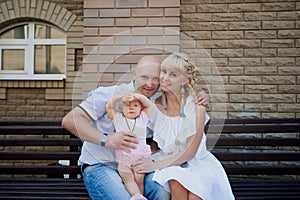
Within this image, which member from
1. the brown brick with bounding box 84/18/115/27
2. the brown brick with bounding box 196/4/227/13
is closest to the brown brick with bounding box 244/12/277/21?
the brown brick with bounding box 196/4/227/13

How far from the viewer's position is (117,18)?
391 centimetres

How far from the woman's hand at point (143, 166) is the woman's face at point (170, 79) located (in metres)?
0.33

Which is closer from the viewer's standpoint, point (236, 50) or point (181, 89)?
point (181, 89)

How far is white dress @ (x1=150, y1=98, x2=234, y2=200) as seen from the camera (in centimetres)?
192

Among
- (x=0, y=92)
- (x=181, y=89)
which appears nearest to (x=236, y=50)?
(x=181, y=89)

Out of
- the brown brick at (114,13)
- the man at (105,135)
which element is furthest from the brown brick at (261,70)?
the man at (105,135)

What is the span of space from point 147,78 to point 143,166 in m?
0.39

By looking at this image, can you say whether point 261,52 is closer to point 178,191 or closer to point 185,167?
point 185,167

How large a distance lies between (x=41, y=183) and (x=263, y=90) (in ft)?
7.00

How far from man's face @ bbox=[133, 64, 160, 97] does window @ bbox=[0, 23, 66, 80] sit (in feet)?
10.6

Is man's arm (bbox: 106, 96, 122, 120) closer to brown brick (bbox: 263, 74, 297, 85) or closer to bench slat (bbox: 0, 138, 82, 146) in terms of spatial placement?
bench slat (bbox: 0, 138, 82, 146)

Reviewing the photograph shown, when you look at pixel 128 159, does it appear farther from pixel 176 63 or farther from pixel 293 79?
pixel 293 79

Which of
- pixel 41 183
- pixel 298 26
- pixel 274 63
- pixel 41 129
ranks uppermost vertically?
pixel 298 26

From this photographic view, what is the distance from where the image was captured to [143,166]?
1.98 metres
